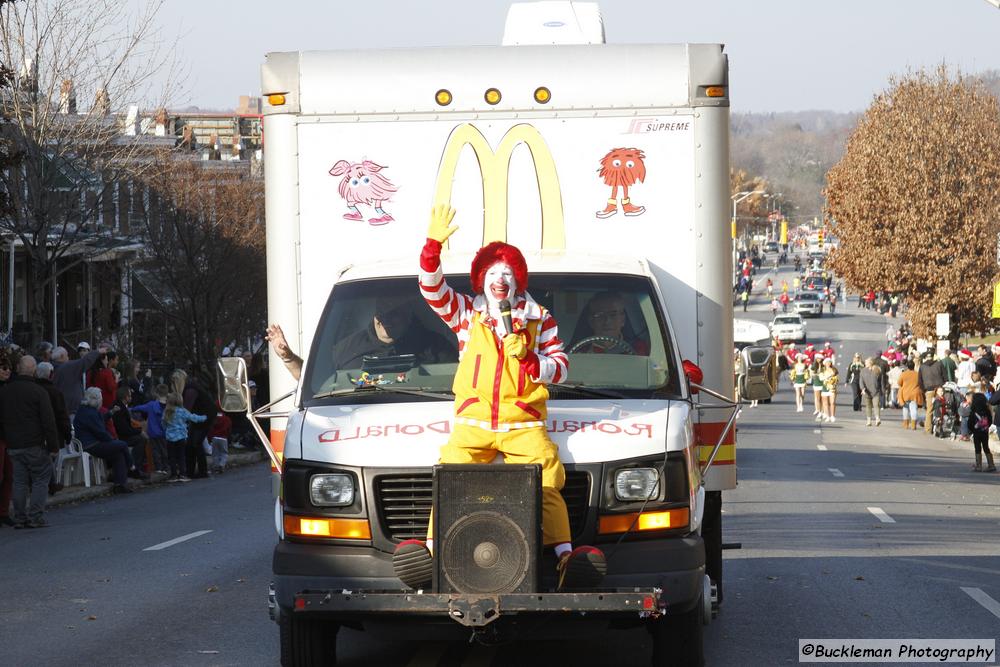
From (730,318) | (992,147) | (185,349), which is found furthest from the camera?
(992,147)

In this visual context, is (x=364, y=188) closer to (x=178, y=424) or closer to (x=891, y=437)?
(x=178, y=424)

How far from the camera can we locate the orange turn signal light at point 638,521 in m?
6.66

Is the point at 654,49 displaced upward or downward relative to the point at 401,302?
upward

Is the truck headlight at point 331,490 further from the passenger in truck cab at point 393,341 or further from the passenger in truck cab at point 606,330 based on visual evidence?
Answer: the passenger in truck cab at point 606,330

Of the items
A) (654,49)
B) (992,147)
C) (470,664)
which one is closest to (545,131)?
(654,49)

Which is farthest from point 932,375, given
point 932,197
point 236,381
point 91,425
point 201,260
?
point 236,381

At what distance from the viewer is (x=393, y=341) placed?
7.75 m

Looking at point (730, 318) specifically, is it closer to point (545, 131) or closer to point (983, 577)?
point (545, 131)

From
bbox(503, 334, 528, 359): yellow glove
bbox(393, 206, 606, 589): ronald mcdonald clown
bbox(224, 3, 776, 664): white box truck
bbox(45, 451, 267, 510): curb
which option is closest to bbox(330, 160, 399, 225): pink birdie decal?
bbox(224, 3, 776, 664): white box truck

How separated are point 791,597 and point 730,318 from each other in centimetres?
272

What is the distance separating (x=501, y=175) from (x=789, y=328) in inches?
2787

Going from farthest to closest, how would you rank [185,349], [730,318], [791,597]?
[185,349], [791,597], [730,318]

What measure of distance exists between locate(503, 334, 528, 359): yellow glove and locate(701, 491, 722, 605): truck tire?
2329 mm

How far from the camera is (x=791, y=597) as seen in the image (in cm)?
1038
